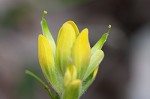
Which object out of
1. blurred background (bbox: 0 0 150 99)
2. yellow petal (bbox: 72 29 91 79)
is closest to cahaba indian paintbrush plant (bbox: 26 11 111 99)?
yellow petal (bbox: 72 29 91 79)

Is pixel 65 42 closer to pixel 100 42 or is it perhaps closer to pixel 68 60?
pixel 68 60

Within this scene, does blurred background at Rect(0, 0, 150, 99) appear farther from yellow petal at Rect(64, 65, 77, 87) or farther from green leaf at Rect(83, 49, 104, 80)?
yellow petal at Rect(64, 65, 77, 87)

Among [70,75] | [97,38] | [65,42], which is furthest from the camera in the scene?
[97,38]

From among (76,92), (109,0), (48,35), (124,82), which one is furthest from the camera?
(109,0)

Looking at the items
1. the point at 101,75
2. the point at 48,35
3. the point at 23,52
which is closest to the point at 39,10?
the point at 23,52

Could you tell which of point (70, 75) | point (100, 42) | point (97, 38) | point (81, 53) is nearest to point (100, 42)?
point (100, 42)

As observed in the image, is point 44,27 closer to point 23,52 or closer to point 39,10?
point 23,52

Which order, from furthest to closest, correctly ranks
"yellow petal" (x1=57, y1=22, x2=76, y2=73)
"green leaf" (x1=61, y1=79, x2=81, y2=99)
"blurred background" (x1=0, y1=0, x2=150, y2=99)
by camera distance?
1. "blurred background" (x1=0, y1=0, x2=150, y2=99)
2. "yellow petal" (x1=57, y1=22, x2=76, y2=73)
3. "green leaf" (x1=61, y1=79, x2=81, y2=99)
